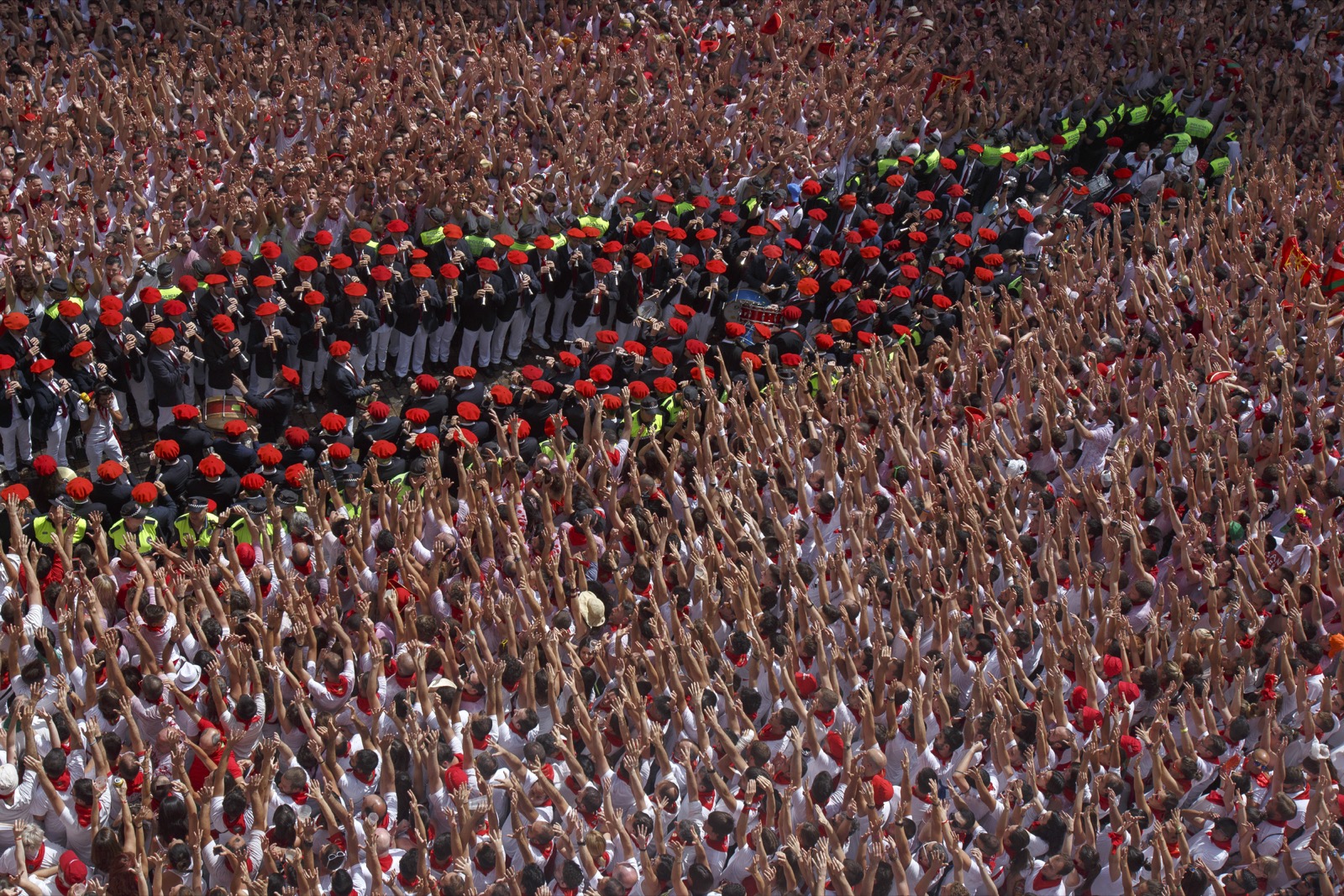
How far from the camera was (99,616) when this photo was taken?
7.07 meters

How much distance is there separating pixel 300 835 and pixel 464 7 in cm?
1213

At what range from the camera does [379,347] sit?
11.6m

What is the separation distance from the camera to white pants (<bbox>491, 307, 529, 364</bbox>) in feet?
39.8

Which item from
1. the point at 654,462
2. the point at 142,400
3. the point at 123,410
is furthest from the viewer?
the point at 123,410

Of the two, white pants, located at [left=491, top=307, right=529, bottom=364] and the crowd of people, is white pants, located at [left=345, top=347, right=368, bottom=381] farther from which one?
white pants, located at [left=491, top=307, right=529, bottom=364]

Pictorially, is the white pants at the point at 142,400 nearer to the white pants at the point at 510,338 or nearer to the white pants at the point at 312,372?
the white pants at the point at 312,372

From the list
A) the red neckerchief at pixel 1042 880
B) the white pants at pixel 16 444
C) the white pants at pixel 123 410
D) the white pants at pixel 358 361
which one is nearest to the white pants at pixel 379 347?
the white pants at pixel 358 361

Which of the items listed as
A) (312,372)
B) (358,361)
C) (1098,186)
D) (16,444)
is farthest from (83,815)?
(1098,186)

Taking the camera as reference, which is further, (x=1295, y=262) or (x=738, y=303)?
(x=738, y=303)

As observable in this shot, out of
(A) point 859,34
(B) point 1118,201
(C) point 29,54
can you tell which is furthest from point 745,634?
(A) point 859,34

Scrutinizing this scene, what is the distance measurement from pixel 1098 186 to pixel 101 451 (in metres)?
11.5

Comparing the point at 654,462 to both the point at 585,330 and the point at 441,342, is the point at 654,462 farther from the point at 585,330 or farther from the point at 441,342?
the point at 441,342

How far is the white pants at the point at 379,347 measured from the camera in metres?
11.5

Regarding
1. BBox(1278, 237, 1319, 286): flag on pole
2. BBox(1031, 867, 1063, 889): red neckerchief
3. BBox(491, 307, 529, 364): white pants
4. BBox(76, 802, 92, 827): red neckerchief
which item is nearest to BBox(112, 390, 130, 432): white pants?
BBox(491, 307, 529, 364): white pants
